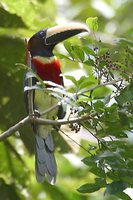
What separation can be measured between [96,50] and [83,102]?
158 mm

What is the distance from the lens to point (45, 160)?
2910mm

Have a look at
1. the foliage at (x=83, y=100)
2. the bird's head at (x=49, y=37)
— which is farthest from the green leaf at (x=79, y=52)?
the bird's head at (x=49, y=37)

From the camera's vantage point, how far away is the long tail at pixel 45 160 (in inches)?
112

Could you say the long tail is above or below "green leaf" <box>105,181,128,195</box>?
below

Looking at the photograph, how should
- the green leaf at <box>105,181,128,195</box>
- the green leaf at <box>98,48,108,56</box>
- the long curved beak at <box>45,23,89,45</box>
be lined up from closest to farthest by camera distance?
1. the green leaf at <box>105,181,128,195</box>
2. the green leaf at <box>98,48,108,56</box>
3. the long curved beak at <box>45,23,89,45</box>

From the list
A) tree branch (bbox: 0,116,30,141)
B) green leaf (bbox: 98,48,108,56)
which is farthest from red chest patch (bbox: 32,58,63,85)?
green leaf (bbox: 98,48,108,56)

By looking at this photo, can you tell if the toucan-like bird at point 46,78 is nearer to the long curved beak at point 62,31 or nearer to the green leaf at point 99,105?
the long curved beak at point 62,31

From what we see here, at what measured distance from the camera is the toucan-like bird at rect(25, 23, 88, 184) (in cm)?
286

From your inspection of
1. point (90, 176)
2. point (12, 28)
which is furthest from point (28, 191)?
point (12, 28)

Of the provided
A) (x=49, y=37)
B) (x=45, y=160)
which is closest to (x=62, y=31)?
(x=49, y=37)

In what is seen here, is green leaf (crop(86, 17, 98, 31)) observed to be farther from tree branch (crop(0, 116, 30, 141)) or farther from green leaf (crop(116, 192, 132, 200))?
green leaf (crop(116, 192, 132, 200))

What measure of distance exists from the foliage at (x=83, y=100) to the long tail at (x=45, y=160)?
8.8 inches

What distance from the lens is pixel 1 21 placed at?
3244 mm

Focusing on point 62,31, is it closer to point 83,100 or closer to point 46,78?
point 46,78
